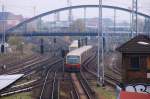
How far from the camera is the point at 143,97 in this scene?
1923 cm

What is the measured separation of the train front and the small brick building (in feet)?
113

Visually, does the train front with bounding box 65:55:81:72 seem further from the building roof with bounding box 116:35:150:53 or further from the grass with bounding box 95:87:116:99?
the building roof with bounding box 116:35:150:53

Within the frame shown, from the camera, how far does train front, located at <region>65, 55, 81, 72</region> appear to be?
5603cm

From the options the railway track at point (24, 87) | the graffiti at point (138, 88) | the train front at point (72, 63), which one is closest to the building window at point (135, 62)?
the graffiti at point (138, 88)

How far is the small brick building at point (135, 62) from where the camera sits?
21000 millimetres

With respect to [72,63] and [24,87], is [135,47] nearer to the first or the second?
[24,87]

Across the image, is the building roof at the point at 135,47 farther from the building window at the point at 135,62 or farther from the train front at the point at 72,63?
the train front at the point at 72,63

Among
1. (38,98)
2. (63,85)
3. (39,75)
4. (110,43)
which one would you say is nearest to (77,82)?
(63,85)

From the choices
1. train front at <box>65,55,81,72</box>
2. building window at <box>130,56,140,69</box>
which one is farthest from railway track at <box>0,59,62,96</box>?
building window at <box>130,56,140,69</box>

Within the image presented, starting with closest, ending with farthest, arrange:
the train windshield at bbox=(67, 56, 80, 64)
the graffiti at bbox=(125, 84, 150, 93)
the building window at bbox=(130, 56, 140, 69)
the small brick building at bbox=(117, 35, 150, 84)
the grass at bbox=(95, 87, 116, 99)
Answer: the graffiti at bbox=(125, 84, 150, 93) < the small brick building at bbox=(117, 35, 150, 84) < the building window at bbox=(130, 56, 140, 69) < the grass at bbox=(95, 87, 116, 99) < the train windshield at bbox=(67, 56, 80, 64)

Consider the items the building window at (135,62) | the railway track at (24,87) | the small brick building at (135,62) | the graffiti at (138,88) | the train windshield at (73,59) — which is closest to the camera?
the graffiti at (138,88)

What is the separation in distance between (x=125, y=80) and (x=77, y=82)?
80.2ft

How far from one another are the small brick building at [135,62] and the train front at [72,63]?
1355 inches

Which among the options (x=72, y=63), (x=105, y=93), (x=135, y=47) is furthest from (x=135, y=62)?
(x=72, y=63)
